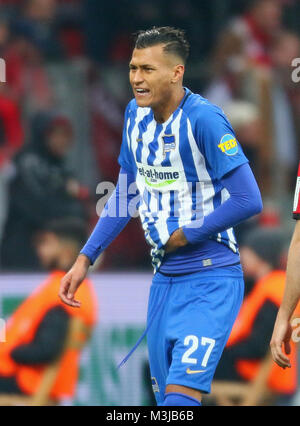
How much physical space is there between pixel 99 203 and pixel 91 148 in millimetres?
714

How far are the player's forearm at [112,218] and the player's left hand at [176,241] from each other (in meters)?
0.43

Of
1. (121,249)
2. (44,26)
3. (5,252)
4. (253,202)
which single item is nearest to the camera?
(253,202)

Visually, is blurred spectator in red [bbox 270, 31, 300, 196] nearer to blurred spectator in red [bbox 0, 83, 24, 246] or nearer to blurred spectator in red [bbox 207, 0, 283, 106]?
blurred spectator in red [bbox 207, 0, 283, 106]

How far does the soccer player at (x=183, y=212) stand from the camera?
525 cm

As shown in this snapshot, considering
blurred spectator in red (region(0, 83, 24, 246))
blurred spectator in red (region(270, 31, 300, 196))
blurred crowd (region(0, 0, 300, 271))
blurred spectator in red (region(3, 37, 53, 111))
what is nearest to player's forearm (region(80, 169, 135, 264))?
blurred crowd (region(0, 0, 300, 271))

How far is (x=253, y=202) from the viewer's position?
5.24 m

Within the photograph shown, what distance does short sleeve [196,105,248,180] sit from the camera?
5235 mm

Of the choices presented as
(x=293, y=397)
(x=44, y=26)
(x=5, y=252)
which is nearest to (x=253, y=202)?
(x=293, y=397)

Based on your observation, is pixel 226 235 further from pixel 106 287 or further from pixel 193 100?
pixel 106 287

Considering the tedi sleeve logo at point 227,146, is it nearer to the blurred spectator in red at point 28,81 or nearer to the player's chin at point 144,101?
the player's chin at point 144,101

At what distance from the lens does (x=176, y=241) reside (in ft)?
17.8

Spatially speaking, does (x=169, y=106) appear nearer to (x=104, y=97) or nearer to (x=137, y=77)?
(x=137, y=77)

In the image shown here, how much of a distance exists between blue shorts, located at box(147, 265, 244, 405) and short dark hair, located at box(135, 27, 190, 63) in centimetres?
114

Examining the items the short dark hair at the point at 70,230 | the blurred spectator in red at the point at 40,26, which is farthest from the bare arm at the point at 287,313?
the blurred spectator in red at the point at 40,26
